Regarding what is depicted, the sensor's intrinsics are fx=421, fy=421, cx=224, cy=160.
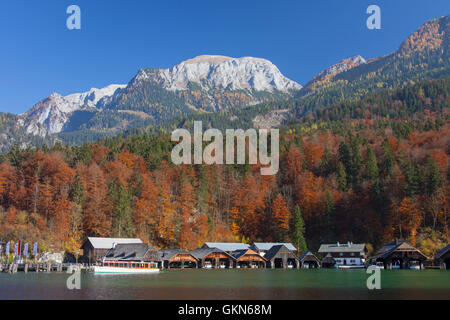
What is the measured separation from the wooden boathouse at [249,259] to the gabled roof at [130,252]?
2056 cm

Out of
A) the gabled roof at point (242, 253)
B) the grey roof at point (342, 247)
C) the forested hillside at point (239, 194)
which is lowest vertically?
the gabled roof at point (242, 253)

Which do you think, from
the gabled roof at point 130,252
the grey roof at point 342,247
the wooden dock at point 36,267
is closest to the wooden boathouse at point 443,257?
the grey roof at point 342,247

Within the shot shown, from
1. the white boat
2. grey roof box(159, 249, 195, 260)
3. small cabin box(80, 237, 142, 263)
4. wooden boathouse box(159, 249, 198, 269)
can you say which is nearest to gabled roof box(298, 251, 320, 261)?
wooden boathouse box(159, 249, 198, 269)

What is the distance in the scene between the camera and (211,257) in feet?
305

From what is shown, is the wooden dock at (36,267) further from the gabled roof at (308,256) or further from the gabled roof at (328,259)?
the gabled roof at (328,259)

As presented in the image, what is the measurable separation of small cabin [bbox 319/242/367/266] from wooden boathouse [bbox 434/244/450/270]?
1574 cm

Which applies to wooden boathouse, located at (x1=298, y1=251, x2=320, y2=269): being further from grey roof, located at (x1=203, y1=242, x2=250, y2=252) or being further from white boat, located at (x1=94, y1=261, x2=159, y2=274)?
white boat, located at (x1=94, y1=261, x2=159, y2=274)

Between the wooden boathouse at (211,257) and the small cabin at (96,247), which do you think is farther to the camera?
the wooden boathouse at (211,257)

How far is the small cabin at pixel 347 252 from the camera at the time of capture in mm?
92688

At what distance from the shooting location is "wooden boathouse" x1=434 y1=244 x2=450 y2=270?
77625mm

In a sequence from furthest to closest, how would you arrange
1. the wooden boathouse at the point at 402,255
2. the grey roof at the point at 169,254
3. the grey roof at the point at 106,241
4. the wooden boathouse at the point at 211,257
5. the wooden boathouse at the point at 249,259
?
the wooden boathouse at the point at 249,259
the wooden boathouse at the point at 211,257
the grey roof at the point at 106,241
the grey roof at the point at 169,254
the wooden boathouse at the point at 402,255

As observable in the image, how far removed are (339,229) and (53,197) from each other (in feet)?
227
